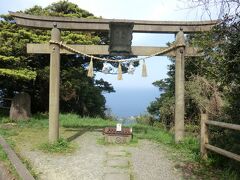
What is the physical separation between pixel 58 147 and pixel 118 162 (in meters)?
1.85

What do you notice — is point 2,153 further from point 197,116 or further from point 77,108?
point 77,108

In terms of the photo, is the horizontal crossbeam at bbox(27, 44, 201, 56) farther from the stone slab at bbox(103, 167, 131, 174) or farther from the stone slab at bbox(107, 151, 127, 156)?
the stone slab at bbox(103, 167, 131, 174)

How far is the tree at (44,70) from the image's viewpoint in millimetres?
13883

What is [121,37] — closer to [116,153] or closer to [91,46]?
[91,46]

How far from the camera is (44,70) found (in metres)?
15.0

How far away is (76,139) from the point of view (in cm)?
1008

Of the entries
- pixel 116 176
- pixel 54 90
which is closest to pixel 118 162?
pixel 116 176

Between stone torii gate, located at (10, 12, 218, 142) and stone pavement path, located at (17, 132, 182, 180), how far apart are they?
0.99 m

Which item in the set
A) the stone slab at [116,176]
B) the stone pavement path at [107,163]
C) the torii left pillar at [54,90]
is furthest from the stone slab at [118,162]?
the torii left pillar at [54,90]

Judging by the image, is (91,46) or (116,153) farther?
(91,46)

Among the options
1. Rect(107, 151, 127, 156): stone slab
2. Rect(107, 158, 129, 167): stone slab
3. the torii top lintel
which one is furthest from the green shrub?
the torii top lintel

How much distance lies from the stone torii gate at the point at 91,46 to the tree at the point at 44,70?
461 cm

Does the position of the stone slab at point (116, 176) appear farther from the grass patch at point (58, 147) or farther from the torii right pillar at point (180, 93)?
the torii right pillar at point (180, 93)

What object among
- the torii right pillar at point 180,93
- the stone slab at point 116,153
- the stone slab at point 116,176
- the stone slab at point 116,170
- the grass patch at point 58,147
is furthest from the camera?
the torii right pillar at point 180,93
